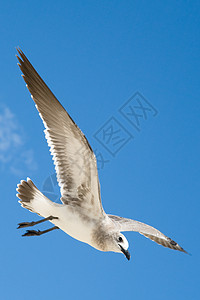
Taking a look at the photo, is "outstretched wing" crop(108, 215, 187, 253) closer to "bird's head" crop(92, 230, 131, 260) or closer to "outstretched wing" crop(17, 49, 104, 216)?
"bird's head" crop(92, 230, 131, 260)

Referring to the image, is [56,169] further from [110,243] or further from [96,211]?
[110,243]

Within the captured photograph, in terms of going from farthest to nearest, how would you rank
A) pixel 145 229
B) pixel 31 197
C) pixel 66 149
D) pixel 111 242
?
pixel 145 229 < pixel 31 197 < pixel 66 149 < pixel 111 242

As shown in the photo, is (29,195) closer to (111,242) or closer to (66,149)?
(66,149)

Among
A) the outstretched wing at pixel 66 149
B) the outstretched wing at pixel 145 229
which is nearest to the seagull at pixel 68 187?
the outstretched wing at pixel 66 149

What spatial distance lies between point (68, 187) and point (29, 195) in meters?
0.65

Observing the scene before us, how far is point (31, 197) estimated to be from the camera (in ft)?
21.6

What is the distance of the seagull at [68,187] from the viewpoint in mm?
6230

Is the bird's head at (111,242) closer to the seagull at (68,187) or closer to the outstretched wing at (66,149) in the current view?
the seagull at (68,187)

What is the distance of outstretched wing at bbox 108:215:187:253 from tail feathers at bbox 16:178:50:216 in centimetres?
137

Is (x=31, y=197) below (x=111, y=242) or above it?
above

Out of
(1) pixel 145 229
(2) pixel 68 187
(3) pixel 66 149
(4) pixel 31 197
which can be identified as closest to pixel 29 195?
(4) pixel 31 197

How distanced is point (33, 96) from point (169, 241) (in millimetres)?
4309

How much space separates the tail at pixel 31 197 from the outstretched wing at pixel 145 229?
131cm

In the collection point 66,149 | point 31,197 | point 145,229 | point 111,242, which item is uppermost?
point 66,149
